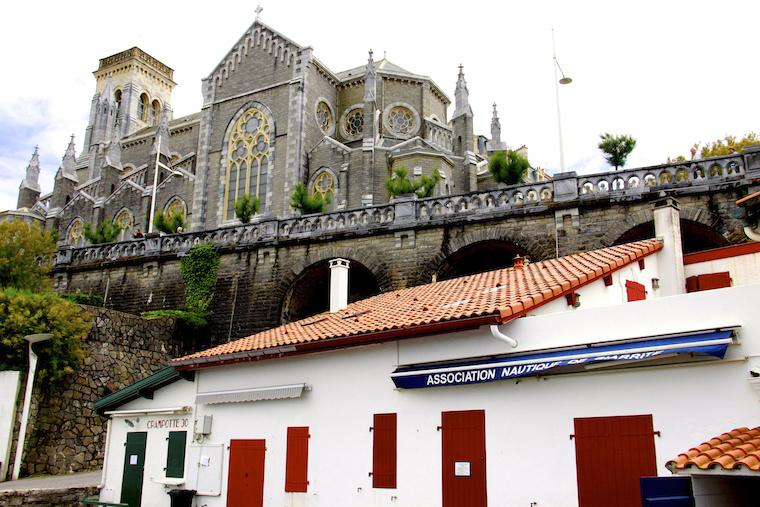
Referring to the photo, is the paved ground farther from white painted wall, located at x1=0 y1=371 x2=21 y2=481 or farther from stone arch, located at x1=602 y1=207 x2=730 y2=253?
stone arch, located at x1=602 y1=207 x2=730 y2=253

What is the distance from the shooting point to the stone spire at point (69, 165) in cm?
5779

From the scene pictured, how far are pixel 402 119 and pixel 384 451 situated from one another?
3596cm

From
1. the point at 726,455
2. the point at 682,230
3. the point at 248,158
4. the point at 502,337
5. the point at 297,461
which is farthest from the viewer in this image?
the point at 248,158

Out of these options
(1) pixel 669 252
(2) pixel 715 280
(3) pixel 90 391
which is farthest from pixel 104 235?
(2) pixel 715 280

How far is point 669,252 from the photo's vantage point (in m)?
15.4

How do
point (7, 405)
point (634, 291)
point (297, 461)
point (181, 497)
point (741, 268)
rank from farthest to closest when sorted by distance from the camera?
point (7, 405) → point (741, 268) → point (181, 497) → point (634, 291) → point (297, 461)

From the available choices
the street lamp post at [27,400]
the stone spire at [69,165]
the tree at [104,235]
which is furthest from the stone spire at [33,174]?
the street lamp post at [27,400]

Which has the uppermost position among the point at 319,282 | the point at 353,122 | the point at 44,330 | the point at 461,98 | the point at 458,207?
the point at 353,122

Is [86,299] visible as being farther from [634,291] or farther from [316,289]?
[634,291]

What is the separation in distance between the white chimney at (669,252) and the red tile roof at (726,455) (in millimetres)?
7247

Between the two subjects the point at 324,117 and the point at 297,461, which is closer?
the point at 297,461

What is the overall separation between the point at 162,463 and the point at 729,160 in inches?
667

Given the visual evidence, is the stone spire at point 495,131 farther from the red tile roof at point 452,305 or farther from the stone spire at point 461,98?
the red tile roof at point 452,305

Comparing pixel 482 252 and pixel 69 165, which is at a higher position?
pixel 69 165
